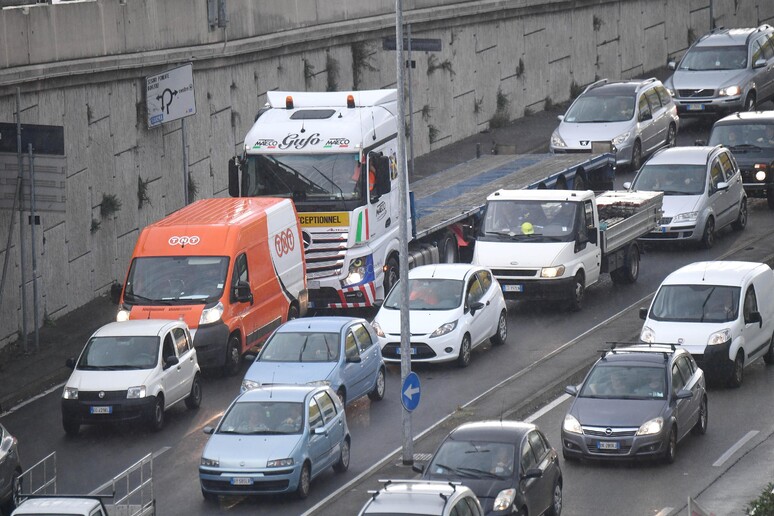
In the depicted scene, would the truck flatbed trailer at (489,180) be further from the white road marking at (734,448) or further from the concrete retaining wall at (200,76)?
the white road marking at (734,448)

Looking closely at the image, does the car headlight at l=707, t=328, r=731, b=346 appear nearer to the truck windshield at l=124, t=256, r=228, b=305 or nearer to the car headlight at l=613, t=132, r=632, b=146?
the truck windshield at l=124, t=256, r=228, b=305

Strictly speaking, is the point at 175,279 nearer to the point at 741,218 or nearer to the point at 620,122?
the point at 741,218

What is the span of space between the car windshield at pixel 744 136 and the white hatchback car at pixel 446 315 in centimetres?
1259

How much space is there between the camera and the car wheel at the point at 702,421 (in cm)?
2459

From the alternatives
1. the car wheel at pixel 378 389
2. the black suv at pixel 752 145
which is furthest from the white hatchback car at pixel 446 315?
the black suv at pixel 752 145

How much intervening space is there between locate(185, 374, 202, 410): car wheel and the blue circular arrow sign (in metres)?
5.02

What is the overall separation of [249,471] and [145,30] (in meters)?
16.6

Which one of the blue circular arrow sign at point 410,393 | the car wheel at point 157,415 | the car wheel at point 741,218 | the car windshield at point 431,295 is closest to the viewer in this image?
the blue circular arrow sign at point 410,393

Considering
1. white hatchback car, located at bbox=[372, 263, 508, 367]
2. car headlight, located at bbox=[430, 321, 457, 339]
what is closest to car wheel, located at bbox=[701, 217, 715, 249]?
white hatchback car, located at bbox=[372, 263, 508, 367]

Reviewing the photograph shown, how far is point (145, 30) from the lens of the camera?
36094mm

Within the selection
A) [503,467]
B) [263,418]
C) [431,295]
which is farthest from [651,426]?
[431,295]

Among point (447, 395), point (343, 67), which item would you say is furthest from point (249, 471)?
point (343, 67)

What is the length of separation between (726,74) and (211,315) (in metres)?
24.0

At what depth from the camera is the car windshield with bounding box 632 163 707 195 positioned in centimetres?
3677
